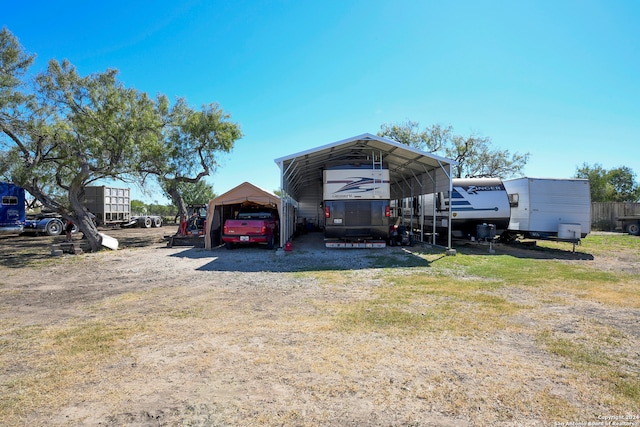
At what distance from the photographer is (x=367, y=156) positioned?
1677 centimetres

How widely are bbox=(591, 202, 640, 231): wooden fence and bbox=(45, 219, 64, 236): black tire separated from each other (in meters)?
40.0

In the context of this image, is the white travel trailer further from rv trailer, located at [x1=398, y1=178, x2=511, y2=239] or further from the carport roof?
the carport roof

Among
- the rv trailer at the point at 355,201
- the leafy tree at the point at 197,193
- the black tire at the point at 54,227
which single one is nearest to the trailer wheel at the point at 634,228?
the rv trailer at the point at 355,201

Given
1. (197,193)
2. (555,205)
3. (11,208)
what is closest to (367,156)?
(555,205)

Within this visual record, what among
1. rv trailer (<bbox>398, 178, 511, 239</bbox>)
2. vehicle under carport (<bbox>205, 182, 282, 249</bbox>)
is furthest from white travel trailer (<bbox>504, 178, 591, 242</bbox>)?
vehicle under carport (<bbox>205, 182, 282, 249</bbox>)

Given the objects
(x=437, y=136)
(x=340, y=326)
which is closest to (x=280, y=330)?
(x=340, y=326)

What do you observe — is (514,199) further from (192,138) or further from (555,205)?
(192,138)

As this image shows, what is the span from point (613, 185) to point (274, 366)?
2126 inches

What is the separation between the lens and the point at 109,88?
1494 centimetres

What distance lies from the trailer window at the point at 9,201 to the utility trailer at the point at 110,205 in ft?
18.6

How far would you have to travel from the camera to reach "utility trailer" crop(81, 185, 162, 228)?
89.1 ft

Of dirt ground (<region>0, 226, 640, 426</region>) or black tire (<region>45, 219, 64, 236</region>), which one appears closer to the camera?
dirt ground (<region>0, 226, 640, 426</region>)

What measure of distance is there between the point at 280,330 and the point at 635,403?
3638 mm

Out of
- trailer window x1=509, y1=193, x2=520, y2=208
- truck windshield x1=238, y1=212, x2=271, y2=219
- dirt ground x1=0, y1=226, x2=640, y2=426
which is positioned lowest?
dirt ground x1=0, y1=226, x2=640, y2=426
